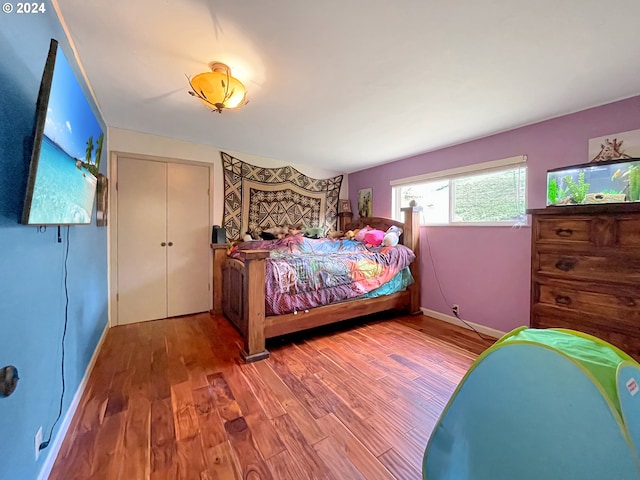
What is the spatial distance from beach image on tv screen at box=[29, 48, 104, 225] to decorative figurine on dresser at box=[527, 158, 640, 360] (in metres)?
2.75

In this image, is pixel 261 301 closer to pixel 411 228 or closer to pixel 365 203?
pixel 411 228

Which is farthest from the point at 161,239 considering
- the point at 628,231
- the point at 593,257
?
the point at 628,231

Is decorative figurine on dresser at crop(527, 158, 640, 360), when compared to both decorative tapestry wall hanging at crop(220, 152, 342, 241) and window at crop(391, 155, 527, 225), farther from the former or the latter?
decorative tapestry wall hanging at crop(220, 152, 342, 241)

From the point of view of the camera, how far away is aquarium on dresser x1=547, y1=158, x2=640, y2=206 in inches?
66.6

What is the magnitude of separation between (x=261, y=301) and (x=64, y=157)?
1.58 m

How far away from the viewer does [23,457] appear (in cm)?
92

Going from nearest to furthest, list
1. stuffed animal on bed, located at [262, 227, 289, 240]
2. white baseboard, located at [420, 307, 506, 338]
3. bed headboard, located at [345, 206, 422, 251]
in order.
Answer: white baseboard, located at [420, 307, 506, 338] → bed headboard, located at [345, 206, 422, 251] → stuffed animal on bed, located at [262, 227, 289, 240]

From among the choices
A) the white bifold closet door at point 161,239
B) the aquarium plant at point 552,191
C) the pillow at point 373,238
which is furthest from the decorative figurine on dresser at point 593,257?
the white bifold closet door at point 161,239

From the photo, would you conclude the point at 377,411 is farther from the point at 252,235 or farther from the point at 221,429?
the point at 252,235

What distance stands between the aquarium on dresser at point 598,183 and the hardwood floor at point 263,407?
1.54 metres

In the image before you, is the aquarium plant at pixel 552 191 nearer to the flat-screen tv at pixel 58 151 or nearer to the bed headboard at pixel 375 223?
the bed headboard at pixel 375 223

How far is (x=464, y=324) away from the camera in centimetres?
291

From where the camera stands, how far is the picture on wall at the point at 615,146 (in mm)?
1860

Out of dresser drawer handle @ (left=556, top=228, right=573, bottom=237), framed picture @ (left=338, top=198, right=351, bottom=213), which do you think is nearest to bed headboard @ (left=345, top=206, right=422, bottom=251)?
framed picture @ (left=338, top=198, right=351, bottom=213)
